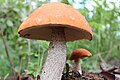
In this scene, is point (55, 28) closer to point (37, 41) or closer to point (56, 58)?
point (56, 58)

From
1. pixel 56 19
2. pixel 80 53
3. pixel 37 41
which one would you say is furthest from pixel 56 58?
pixel 37 41

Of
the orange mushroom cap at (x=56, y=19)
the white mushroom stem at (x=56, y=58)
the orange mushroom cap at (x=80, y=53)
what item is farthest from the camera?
the orange mushroom cap at (x=80, y=53)

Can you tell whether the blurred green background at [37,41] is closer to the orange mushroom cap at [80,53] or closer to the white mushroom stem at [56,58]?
the orange mushroom cap at [80,53]

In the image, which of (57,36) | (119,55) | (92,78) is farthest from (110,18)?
(57,36)

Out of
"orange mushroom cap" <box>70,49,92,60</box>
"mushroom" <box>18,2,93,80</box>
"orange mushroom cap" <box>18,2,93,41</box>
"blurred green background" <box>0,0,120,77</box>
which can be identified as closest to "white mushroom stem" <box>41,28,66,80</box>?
"mushroom" <box>18,2,93,80</box>

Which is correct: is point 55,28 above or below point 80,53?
above

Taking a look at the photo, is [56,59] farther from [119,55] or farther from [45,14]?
[119,55]

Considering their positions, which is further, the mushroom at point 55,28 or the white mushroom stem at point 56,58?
the white mushroom stem at point 56,58

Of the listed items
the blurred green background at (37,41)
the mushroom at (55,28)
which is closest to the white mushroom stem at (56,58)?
the mushroom at (55,28)
